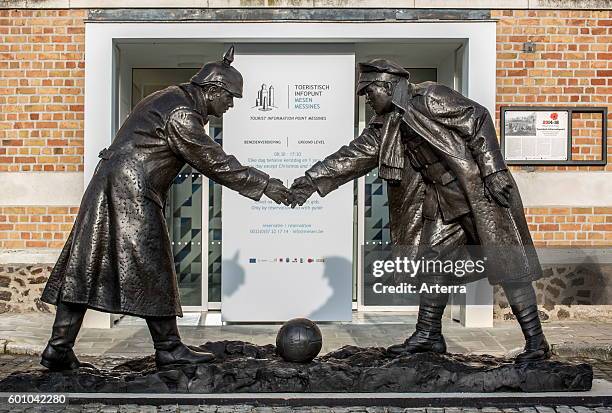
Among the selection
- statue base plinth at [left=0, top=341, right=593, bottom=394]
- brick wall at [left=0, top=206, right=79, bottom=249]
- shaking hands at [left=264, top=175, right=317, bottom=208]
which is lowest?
statue base plinth at [left=0, top=341, right=593, bottom=394]

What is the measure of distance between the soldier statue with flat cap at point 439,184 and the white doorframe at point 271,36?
380 cm

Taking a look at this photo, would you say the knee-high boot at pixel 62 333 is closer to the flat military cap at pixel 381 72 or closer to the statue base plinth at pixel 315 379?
the statue base plinth at pixel 315 379

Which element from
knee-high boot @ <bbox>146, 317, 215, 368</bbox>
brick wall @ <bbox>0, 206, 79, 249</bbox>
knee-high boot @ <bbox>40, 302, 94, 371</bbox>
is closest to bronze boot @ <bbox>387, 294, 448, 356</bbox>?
knee-high boot @ <bbox>146, 317, 215, 368</bbox>

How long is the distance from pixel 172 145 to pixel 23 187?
4.84m

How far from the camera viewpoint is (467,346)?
8.45m

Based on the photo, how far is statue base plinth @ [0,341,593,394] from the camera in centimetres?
530

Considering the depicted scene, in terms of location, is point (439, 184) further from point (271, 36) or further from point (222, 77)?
point (271, 36)

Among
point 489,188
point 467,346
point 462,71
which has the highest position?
point 462,71

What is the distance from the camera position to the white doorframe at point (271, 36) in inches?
379

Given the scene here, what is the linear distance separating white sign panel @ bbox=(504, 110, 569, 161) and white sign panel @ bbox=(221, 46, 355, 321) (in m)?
1.72

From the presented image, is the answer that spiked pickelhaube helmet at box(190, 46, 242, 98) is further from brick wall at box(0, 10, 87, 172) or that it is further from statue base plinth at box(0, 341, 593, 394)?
brick wall at box(0, 10, 87, 172)

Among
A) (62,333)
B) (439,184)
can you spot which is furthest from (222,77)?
(62,333)

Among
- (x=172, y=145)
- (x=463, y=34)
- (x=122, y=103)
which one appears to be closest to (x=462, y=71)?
(x=463, y=34)

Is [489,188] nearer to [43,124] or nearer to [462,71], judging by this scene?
[462,71]
